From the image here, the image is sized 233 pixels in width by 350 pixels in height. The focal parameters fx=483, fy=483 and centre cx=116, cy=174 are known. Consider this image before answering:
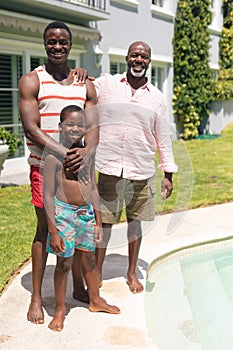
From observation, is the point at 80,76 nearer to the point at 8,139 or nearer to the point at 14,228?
the point at 14,228

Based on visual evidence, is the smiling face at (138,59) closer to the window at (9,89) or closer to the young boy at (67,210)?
the young boy at (67,210)

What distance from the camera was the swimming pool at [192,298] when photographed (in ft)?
11.0

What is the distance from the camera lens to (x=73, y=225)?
10.4ft

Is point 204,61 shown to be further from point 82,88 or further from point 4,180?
point 82,88

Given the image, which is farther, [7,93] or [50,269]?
[7,93]

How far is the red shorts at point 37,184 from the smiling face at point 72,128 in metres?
0.27

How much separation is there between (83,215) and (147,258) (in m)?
1.66

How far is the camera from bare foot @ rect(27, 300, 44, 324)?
3285 millimetres

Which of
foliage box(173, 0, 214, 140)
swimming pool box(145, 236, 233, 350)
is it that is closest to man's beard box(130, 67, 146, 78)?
swimming pool box(145, 236, 233, 350)

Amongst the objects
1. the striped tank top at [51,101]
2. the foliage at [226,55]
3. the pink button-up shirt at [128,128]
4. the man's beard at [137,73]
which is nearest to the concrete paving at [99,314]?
the pink button-up shirt at [128,128]

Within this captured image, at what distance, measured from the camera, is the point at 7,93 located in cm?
933

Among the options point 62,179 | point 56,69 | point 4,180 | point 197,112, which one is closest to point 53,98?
point 56,69

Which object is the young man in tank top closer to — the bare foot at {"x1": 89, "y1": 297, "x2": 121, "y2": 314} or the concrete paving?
the concrete paving

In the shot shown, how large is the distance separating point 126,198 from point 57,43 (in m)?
1.35
